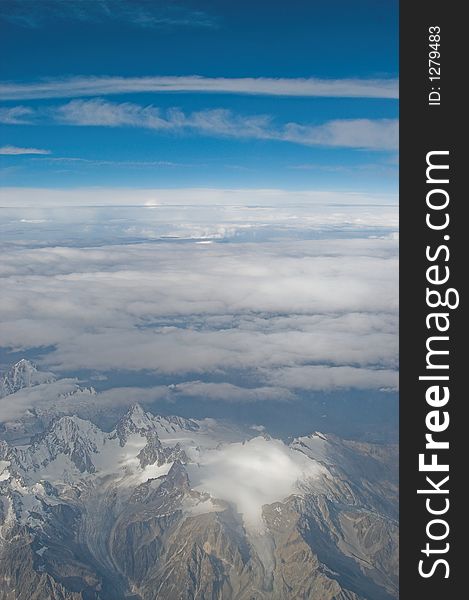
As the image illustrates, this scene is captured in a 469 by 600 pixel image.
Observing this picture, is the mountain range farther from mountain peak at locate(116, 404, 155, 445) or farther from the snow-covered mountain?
mountain peak at locate(116, 404, 155, 445)

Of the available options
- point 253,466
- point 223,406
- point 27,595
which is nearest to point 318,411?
point 223,406

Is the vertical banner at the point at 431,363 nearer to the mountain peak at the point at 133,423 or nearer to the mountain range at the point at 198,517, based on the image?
the mountain range at the point at 198,517

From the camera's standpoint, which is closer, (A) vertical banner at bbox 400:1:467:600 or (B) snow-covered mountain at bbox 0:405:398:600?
(A) vertical banner at bbox 400:1:467:600

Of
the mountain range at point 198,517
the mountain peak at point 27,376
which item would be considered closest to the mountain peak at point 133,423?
the mountain range at point 198,517

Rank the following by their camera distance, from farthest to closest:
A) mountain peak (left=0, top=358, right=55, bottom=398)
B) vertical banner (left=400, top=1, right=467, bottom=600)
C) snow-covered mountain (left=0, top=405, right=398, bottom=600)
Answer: mountain peak (left=0, top=358, right=55, bottom=398) → snow-covered mountain (left=0, top=405, right=398, bottom=600) → vertical banner (left=400, top=1, right=467, bottom=600)

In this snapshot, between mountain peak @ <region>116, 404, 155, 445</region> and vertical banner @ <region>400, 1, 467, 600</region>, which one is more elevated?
vertical banner @ <region>400, 1, 467, 600</region>

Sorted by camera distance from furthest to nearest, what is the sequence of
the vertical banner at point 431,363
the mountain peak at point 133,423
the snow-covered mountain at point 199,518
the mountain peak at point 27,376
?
the mountain peak at point 27,376 → the mountain peak at point 133,423 → the snow-covered mountain at point 199,518 → the vertical banner at point 431,363

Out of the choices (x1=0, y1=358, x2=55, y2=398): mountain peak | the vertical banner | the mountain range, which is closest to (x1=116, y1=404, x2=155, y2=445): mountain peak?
the mountain range

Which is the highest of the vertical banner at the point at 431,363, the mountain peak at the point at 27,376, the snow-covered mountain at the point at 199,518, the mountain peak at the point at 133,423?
the vertical banner at the point at 431,363

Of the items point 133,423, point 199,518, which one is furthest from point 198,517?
point 133,423
